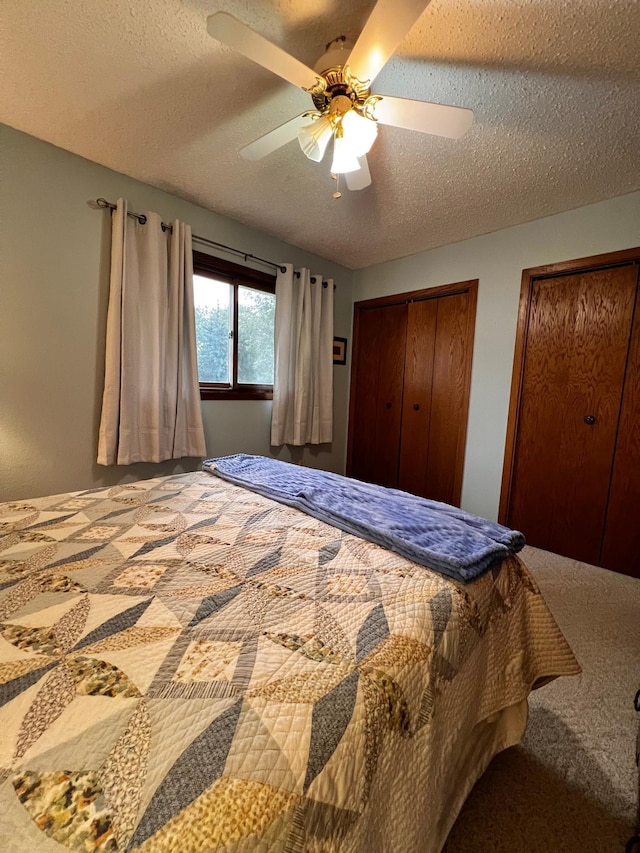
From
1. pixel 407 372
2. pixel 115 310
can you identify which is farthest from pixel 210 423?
pixel 407 372

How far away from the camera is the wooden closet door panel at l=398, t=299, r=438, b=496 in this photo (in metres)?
3.18

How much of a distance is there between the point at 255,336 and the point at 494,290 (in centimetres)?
199

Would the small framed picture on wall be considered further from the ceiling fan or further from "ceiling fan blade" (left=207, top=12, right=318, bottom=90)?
Answer: "ceiling fan blade" (left=207, top=12, right=318, bottom=90)

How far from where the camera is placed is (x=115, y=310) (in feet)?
7.03

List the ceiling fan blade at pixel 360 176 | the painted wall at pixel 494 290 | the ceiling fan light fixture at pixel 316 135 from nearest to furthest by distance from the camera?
the ceiling fan light fixture at pixel 316 135 → the ceiling fan blade at pixel 360 176 → the painted wall at pixel 494 290

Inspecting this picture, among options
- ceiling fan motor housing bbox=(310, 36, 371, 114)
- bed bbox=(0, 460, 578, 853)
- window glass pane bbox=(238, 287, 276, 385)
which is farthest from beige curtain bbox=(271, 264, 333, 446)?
bed bbox=(0, 460, 578, 853)

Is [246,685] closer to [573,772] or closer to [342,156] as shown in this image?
[573,772]

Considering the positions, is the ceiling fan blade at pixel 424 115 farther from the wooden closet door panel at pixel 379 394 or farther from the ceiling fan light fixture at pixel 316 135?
the wooden closet door panel at pixel 379 394

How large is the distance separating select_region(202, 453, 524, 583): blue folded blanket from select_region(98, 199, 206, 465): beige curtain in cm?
89

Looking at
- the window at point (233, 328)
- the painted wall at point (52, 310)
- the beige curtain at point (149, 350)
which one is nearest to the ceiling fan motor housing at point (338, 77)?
the painted wall at point (52, 310)

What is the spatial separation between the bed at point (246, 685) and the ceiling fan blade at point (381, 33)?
150 centimetres

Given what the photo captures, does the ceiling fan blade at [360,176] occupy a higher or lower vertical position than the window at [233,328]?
higher

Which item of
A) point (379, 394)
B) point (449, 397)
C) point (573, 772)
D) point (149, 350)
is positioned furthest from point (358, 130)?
point (379, 394)

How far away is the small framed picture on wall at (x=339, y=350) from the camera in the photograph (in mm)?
3652
